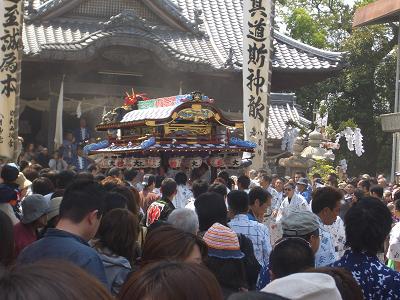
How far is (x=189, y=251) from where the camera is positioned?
3.55 m

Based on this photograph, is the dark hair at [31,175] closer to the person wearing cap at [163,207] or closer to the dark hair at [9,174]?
the dark hair at [9,174]

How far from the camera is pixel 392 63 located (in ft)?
100

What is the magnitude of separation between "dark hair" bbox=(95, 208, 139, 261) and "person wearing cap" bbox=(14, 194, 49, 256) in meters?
1.01

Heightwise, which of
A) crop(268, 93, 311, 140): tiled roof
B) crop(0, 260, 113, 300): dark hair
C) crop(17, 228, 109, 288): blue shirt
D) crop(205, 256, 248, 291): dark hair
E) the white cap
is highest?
crop(268, 93, 311, 140): tiled roof

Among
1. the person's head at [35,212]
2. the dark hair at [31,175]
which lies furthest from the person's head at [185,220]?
the dark hair at [31,175]

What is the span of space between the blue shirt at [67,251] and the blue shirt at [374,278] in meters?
1.32

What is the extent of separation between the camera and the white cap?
204cm

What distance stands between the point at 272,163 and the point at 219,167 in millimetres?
7212

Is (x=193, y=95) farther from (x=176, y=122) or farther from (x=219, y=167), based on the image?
(x=219, y=167)

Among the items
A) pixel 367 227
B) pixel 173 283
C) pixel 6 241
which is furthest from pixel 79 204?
pixel 173 283

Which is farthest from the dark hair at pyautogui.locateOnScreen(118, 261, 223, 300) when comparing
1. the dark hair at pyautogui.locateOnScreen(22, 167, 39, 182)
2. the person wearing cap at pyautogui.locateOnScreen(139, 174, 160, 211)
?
the dark hair at pyautogui.locateOnScreen(22, 167, 39, 182)

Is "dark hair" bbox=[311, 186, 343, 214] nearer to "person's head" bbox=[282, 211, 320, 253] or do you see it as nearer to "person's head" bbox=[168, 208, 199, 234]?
"person's head" bbox=[282, 211, 320, 253]

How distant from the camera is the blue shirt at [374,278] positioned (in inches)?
149

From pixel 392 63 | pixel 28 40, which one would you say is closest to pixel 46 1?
pixel 28 40
